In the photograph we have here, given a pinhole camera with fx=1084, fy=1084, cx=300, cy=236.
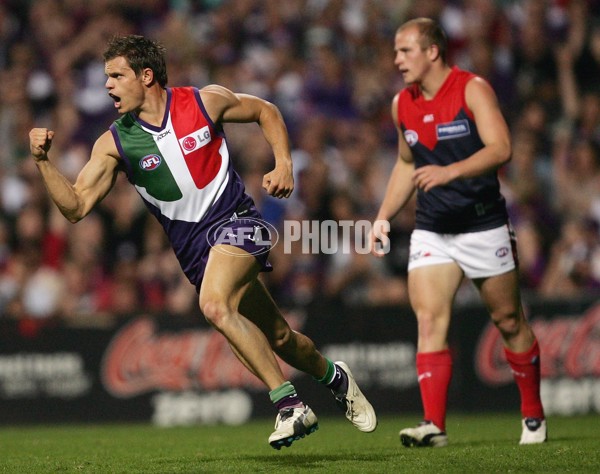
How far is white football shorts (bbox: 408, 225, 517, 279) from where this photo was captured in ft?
24.1

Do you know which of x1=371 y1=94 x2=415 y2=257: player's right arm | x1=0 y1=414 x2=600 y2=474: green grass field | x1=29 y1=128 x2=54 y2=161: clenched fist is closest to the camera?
x1=0 y1=414 x2=600 y2=474: green grass field

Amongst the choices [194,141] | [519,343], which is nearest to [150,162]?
[194,141]

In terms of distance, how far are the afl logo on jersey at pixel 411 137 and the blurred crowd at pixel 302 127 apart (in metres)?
4.18

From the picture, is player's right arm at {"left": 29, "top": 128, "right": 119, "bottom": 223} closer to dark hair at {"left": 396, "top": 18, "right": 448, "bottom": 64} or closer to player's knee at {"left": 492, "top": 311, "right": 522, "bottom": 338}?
dark hair at {"left": 396, "top": 18, "right": 448, "bottom": 64}

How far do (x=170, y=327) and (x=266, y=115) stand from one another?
16.7 feet

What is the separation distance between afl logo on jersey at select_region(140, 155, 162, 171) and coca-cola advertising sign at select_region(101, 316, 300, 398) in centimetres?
501

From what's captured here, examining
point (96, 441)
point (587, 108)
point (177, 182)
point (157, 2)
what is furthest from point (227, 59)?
point (177, 182)

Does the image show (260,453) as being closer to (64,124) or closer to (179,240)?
(179,240)

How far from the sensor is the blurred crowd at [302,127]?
12203 mm

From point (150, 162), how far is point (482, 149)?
208 cm

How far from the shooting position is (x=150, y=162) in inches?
259

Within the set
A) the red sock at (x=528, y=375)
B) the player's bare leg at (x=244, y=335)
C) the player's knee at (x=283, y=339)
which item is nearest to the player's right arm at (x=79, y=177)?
the player's bare leg at (x=244, y=335)

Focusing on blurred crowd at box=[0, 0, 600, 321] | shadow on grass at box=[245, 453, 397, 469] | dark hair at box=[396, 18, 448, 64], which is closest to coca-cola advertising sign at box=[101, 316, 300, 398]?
blurred crowd at box=[0, 0, 600, 321]

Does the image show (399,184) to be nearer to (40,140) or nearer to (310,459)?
(310,459)
